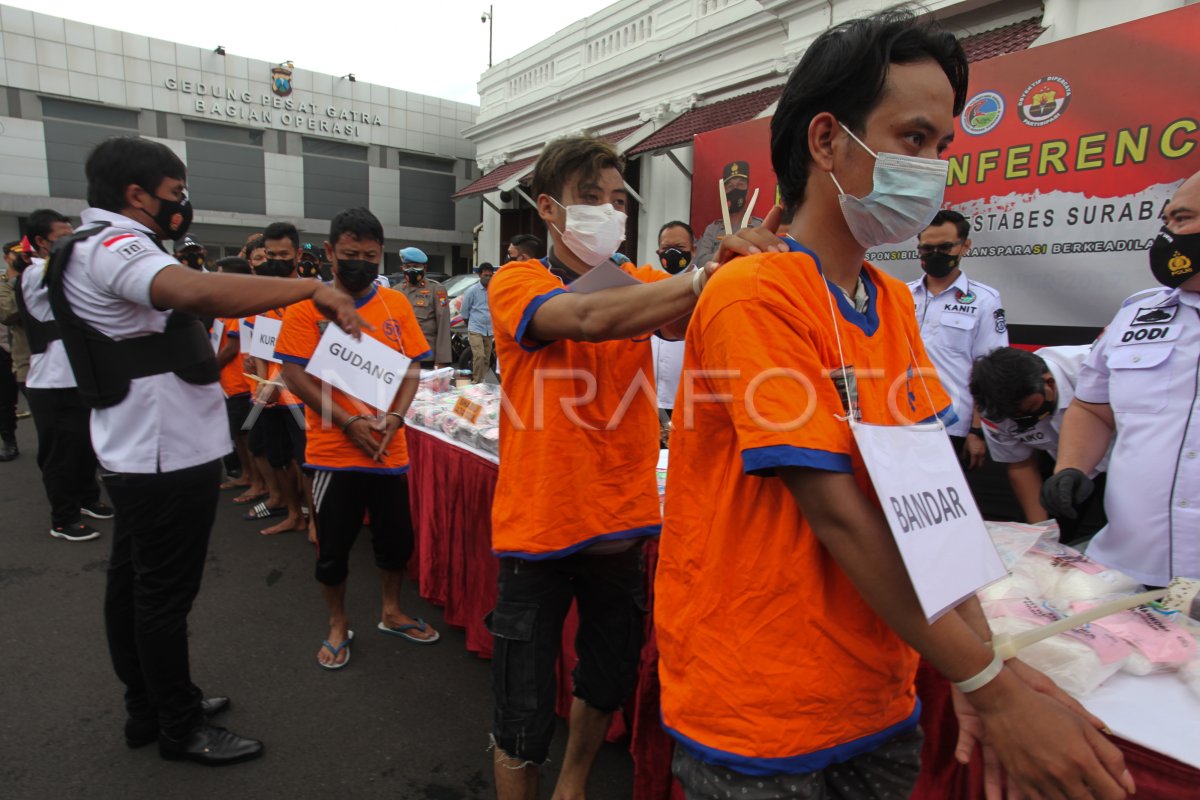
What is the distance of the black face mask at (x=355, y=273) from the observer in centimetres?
275

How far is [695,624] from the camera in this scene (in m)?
1.00

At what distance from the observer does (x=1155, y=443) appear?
1741mm

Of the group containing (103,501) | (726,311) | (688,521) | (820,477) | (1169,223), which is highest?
(1169,223)

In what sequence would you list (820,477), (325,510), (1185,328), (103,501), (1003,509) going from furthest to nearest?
(103,501) < (1003,509) < (325,510) < (1185,328) < (820,477)

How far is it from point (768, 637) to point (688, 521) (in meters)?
0.20

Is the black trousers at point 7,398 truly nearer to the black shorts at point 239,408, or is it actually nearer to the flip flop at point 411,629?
the black shorts at point 239,408

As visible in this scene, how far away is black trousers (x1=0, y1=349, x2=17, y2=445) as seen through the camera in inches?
239

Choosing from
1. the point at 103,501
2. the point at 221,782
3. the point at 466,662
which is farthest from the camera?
the point at 103,501

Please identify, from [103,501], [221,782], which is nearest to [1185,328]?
[221,782]

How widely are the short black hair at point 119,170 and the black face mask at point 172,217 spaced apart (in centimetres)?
6

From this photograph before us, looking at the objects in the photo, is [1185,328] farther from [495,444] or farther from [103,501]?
[103,501]

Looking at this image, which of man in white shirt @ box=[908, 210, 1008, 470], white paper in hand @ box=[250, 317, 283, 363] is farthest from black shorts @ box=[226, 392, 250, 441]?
man in white shirt @ box=[908, 210, 1008, 470]

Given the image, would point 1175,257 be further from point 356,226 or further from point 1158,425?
point 356,226

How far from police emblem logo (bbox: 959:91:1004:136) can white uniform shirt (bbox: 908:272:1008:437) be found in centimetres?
123
